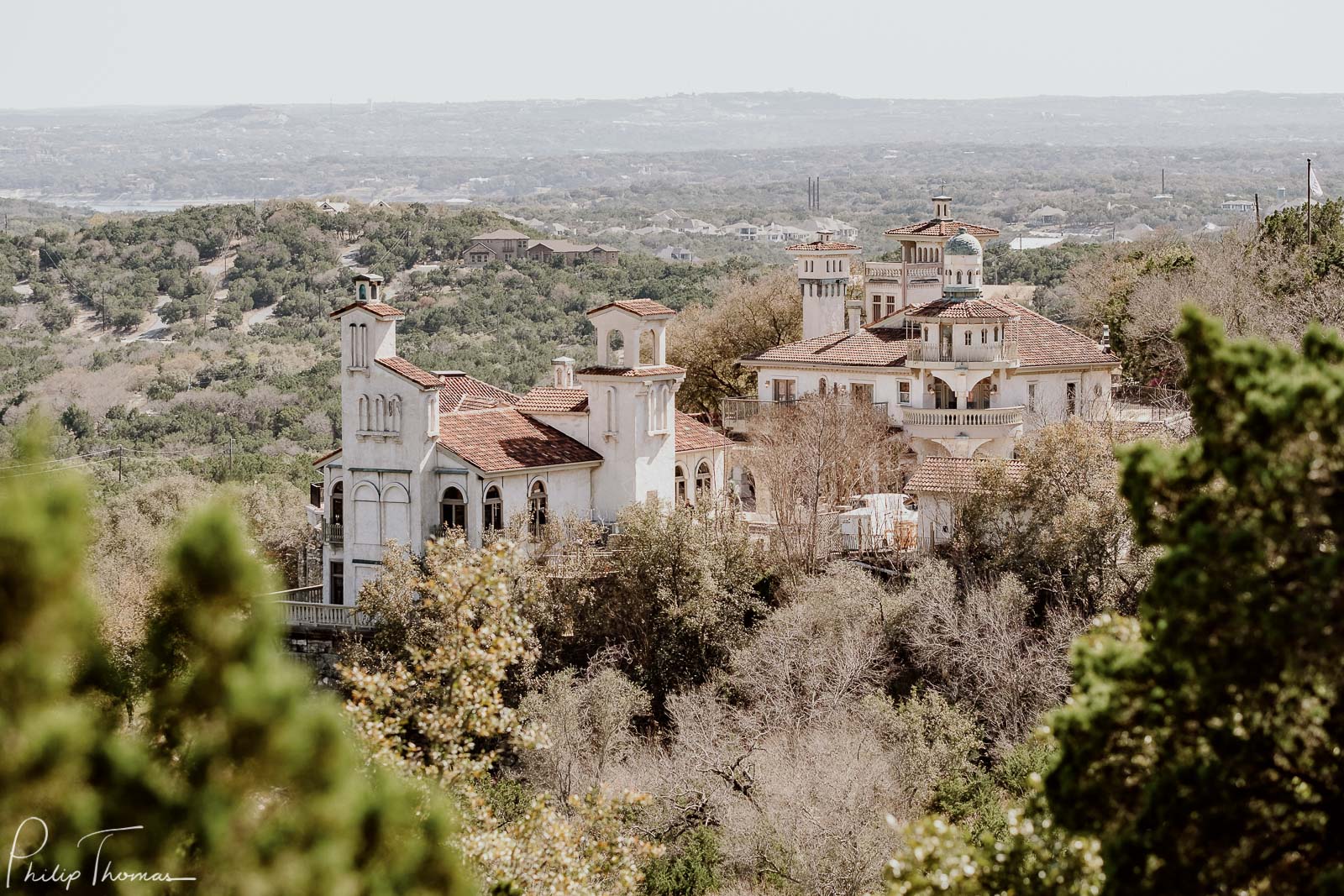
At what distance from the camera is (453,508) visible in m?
36.9

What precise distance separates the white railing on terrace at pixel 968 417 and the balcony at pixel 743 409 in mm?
3473

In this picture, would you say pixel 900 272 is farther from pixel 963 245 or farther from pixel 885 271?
pixel 963 245

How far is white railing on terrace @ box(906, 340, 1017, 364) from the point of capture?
43125 millimetres

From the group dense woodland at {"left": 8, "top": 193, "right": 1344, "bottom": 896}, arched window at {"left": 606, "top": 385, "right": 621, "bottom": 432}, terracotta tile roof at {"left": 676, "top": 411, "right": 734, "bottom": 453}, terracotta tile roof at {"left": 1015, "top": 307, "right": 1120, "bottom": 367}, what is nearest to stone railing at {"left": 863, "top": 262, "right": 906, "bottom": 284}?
dense woodland at {"left": 8, "top": 193, "right": 1344, "bottom": 896}

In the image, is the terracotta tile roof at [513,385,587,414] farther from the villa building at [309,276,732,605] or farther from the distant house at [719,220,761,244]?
the distant house at [719,220,761,244]

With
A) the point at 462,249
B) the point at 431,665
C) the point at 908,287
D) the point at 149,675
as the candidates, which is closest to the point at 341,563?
the point at 908,287

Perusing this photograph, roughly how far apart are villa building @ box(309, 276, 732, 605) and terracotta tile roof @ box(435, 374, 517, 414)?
13 cm

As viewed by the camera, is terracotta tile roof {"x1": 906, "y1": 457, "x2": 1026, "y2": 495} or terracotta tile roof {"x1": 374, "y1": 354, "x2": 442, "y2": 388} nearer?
terracotta tile roof {"x1": 906, "y1": 457, "x2": 1026, "y2": 495}

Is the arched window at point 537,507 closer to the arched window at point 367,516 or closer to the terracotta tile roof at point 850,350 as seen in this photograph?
the arched window at point 367,516

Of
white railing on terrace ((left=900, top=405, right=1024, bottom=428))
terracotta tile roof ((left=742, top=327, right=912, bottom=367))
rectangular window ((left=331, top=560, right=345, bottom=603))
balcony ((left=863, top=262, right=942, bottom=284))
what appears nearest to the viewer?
rectangular window ((left=331, top=560, right=345, bottom=603))

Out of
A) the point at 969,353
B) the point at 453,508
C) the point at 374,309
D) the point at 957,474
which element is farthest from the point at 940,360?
the point at 374,309

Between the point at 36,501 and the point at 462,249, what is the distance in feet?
318

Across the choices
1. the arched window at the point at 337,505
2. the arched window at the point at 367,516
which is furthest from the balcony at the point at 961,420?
the arched window at the point at 337,505

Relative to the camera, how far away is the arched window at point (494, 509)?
3662cm
